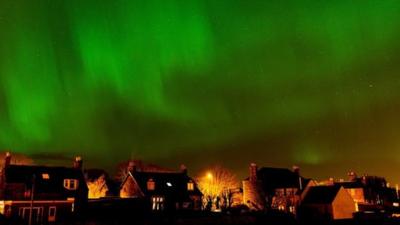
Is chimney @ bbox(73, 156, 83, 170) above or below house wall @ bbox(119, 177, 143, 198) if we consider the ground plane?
above

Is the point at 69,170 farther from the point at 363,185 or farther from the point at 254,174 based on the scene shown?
the point at 363,185

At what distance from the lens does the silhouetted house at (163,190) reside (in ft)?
236

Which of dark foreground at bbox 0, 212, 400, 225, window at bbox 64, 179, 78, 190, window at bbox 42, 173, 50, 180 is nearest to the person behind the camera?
dark foreground at bbox 0, 212, 400, 225

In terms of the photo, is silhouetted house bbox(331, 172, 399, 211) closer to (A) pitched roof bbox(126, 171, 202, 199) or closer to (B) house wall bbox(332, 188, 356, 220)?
(B) house wall bbox(332, 188, 356, 220)

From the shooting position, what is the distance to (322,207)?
2830 inches

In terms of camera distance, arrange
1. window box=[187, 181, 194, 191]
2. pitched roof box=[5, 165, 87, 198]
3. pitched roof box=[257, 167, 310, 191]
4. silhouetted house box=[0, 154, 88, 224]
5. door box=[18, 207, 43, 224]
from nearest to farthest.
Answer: door box=[18, 207, 43, 224]
silhouetted house box=[0, 154, 88, 224]
pitched roof box=[5, 165, 87, 198]
window box=[187, 181, 194, 191]
pitched roof box=[257, 167, 310, 191]

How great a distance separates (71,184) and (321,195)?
43425 millimetres

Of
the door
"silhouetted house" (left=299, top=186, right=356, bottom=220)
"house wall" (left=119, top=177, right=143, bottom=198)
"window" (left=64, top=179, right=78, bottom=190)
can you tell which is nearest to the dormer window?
"house wall" (left=119, top=177, right=143, bottom=198)

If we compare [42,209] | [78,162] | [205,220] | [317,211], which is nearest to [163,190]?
[78,162]

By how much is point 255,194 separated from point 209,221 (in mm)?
35698

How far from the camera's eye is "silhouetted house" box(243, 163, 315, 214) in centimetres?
7881

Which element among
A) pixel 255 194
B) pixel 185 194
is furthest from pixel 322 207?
pixel 185 194

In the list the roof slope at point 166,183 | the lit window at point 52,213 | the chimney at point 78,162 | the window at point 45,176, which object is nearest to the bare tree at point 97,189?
the roof slope at point 166,183

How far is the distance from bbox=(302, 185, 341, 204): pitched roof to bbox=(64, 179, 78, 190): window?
40.8m
